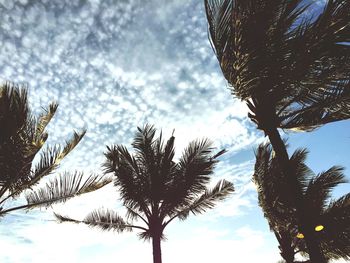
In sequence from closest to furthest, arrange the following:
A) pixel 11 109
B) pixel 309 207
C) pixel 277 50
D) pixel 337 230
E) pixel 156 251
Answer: pixel 277 50, pixel 11 109, pixel 309 207, pixel 156 251, pixel 337 230

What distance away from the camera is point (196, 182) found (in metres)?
8.61

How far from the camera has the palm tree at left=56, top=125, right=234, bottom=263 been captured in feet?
28.0

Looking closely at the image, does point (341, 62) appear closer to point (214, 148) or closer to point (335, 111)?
point (335, 111)

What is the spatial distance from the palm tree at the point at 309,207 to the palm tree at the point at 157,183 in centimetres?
147

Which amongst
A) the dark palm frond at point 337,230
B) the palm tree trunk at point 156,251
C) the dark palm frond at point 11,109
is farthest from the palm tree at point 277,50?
the dark palm frond at point 337,230

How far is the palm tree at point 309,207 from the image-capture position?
7.18 metres

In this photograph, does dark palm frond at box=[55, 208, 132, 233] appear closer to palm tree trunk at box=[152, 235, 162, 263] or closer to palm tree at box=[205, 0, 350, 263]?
palm tree trunk at box=[152, 235, 162, 263]

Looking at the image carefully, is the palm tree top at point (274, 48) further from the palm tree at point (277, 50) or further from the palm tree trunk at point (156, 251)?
the palm tree trunk at point (156, 251)

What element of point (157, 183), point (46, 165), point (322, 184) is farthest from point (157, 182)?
point (322, 184)

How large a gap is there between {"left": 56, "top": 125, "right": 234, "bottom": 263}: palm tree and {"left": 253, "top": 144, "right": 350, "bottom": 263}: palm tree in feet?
4.83

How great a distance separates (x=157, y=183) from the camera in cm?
859

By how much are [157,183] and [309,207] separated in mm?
4006

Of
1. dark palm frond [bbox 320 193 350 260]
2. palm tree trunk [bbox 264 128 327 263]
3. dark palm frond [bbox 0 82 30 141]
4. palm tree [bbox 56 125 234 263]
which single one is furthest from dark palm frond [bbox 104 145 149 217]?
dark palm frond [bbox 320 193 350 260]

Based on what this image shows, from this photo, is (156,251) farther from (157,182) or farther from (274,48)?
(274,48)
